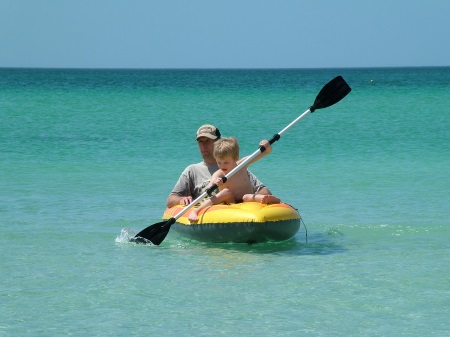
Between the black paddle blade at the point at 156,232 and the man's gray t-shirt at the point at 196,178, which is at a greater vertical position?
the man's gray t-shirt at the point at 196,178

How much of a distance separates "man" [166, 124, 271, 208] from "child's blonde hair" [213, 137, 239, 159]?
37 cm

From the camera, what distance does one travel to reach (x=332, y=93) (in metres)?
9.68

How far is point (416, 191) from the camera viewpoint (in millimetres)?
12938

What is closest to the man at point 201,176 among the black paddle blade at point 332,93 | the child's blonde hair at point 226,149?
the child's blonde hair at point 226,149

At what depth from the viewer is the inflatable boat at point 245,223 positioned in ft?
27.6

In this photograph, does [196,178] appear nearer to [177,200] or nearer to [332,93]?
[177,200]

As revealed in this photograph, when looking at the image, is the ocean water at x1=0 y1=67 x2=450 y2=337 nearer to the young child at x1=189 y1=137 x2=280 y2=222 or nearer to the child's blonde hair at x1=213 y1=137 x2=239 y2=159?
the young child at x1=189 y1=137 x2=280 y2=222

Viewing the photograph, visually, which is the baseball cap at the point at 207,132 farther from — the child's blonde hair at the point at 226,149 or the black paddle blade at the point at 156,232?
the black paddle blade at the point at 156,232

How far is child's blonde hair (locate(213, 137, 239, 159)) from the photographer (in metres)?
8.63

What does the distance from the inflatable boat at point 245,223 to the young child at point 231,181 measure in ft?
0.27

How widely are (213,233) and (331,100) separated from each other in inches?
79.2

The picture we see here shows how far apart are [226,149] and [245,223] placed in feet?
2.33

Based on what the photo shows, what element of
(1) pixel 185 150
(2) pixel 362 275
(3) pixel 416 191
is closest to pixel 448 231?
(2) pixel 362 275

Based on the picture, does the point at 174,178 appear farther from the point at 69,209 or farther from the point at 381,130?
the point at 381,130
